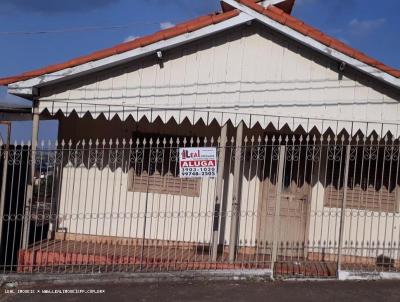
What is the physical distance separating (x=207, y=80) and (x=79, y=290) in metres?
3.48

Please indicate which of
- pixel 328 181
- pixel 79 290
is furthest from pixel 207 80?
pixel 79 290

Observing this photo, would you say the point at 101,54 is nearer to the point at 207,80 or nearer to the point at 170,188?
the point at 207,80

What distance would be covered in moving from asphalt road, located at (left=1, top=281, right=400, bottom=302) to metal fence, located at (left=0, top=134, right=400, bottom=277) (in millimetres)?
493

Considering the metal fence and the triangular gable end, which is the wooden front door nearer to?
the metal fence

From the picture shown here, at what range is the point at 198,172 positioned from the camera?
7.48 m

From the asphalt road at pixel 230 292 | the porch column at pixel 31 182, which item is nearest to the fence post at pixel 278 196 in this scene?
the asphalt road at pixel 230 292

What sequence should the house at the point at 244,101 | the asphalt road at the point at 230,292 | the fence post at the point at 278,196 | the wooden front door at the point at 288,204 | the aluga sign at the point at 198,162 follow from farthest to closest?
the wooden front door at the point at 288,204 < the house at the point at 244,101 < the aluga sign at the point at 198,162 < the fence post at the point at 278,196 < the asphalt road at the point at 230,292

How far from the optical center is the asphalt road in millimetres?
6441

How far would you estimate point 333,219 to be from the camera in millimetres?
8961

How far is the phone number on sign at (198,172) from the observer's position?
7445 mm

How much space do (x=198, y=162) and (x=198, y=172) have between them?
0.46ft

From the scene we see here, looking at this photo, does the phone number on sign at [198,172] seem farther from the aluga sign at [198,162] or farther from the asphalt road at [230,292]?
the asphalt road at [230,292]

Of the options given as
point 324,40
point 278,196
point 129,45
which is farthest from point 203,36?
point 278,196

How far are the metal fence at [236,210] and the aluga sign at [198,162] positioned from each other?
344 millimetres
